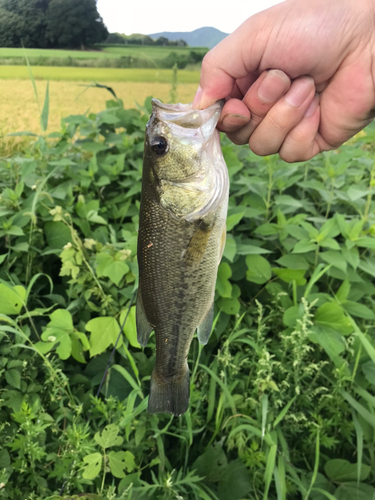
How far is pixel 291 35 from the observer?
1062mm

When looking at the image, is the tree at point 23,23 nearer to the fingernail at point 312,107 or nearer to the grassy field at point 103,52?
the grassy field at point 103,52

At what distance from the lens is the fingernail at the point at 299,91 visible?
3.79 feet

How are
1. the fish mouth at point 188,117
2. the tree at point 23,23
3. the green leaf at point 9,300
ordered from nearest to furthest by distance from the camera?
the fish mouth at point 188,117, the green leaf at point 9,300, the tree at point 23,23

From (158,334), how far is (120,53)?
8.22 feet

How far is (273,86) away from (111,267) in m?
0.93

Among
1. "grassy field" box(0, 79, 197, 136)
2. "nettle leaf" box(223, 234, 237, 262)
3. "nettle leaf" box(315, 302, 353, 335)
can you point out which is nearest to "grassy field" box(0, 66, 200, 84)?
"grassy field" box(0, 79, 197, 136)

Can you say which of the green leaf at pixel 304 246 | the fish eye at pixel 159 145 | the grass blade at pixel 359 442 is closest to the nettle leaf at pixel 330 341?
the grass blade at pixel 359 442

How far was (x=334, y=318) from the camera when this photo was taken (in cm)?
141

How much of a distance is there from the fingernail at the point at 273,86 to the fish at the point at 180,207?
17cm

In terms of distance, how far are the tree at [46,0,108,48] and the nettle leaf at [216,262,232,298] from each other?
217 cm

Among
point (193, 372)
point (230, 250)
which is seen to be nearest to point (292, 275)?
point (230, 250)

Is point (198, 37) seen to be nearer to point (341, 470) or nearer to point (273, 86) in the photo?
point (273, 86)

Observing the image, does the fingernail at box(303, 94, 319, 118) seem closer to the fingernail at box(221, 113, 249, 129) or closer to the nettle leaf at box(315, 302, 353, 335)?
the fingernail at box(221, 113, 249, 129)

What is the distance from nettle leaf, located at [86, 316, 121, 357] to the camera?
1368 mm
